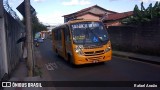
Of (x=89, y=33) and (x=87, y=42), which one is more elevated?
(x=89, y=33)

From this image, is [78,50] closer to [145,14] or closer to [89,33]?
[89,33]

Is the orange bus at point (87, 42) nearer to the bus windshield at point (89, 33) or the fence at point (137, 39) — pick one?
the bus windshield at point (89, 33)

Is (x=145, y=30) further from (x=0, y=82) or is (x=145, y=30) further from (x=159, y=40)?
(x=0, y=82)

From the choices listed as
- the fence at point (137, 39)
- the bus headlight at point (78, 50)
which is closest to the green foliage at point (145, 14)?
the fence at point (137, 39)

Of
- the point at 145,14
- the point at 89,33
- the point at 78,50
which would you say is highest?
the point at 145,14

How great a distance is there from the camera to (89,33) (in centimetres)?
1459

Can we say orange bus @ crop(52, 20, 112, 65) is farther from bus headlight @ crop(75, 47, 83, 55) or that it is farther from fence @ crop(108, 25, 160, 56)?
fence @ crop(108, 25, 160, 56)

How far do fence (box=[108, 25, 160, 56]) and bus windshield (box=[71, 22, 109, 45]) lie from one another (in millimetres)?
4384

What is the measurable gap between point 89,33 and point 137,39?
22.4 ft

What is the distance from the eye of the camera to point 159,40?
17.2 metres

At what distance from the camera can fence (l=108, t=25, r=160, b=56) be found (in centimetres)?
1767

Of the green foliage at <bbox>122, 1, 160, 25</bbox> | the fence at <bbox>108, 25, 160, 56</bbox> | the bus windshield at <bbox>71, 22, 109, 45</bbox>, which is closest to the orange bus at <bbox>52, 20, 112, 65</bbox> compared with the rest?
the bus windshield at <bbox>71, 22, 109, 45</bbox>

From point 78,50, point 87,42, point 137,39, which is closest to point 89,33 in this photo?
point 87,42

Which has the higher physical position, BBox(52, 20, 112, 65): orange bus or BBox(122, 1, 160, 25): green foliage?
BBox(122, 1, 160, 25): green foliage
